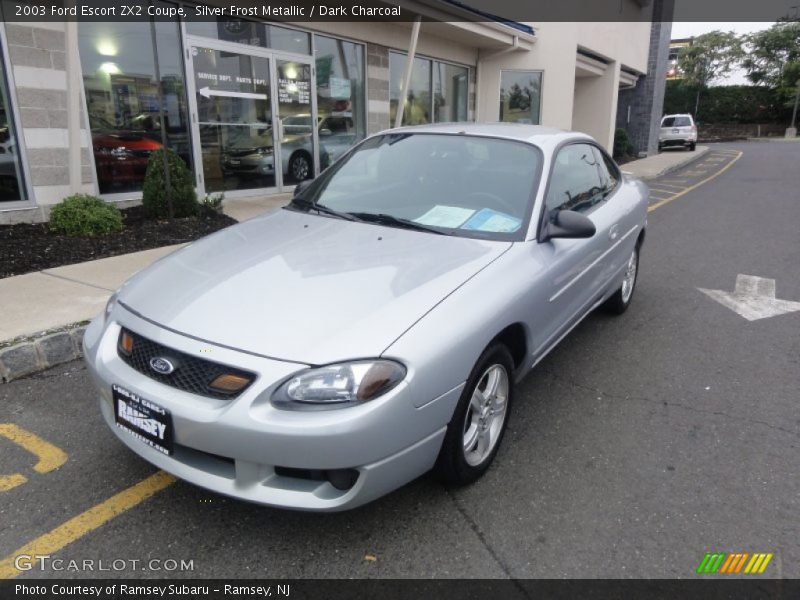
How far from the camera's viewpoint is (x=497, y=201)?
3166mm

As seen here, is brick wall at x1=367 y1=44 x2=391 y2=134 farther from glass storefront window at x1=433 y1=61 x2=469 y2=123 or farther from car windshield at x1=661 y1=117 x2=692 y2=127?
car windshield at x1=661 y1=117 x2=692 y2=127

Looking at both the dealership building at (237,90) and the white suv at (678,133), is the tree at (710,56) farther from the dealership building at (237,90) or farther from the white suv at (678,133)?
the dealership building at (237,90)

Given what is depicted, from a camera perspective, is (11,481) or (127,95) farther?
(127,95)

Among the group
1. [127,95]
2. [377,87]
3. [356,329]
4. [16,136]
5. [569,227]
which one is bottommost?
[356,329]

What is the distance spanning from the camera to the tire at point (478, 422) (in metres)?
2.33

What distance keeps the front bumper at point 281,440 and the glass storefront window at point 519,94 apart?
570 inches

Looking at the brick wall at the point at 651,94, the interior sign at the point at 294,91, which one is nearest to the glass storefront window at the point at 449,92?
the interior sign at the point at 294,91

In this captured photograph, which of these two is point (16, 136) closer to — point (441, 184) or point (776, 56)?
point (441, 184)

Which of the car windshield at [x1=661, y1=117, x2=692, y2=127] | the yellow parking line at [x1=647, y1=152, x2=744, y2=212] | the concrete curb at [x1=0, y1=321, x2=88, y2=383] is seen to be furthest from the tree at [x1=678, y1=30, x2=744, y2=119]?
the concrete curb at [x1=0, y1=321, x2=88, y2=383]

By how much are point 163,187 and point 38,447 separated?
4776mm

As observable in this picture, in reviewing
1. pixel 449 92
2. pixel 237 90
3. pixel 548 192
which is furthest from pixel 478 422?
pixel 449 92

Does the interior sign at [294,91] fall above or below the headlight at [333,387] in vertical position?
above

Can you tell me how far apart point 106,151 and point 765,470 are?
7.97 meters

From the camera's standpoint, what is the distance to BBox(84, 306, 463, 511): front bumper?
1920mm
